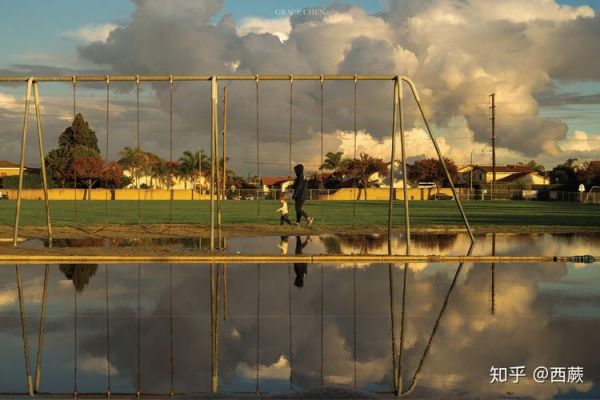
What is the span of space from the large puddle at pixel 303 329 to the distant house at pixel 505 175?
394ft

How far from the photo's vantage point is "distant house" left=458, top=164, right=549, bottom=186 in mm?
136125

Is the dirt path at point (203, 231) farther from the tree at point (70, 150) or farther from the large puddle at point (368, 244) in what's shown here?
the tree at point (70, 150)

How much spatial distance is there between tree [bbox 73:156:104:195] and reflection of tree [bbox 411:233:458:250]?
228ft

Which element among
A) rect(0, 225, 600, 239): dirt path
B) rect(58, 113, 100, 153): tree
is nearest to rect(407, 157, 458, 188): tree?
rect(58, 113, 100, 153): tree

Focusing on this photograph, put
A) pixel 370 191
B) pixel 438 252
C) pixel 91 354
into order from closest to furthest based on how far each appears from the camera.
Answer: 1. pixel 91 354
2. pixel 438 252
3. pixel 370 191

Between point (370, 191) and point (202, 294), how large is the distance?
3647 inches

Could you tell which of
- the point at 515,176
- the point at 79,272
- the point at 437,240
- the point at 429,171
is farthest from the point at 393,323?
the point at 515,176

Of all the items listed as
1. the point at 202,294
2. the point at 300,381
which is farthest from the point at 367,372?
the point at 202,294

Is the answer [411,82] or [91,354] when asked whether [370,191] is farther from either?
[91,354]

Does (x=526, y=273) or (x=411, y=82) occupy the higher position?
(x=411, y=82)

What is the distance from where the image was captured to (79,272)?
14.7m

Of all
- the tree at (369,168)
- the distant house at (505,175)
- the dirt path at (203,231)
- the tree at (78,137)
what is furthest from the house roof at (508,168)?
the dirt path at (203,231)

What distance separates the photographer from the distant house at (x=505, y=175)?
136125mm

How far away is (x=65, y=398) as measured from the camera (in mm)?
6012
